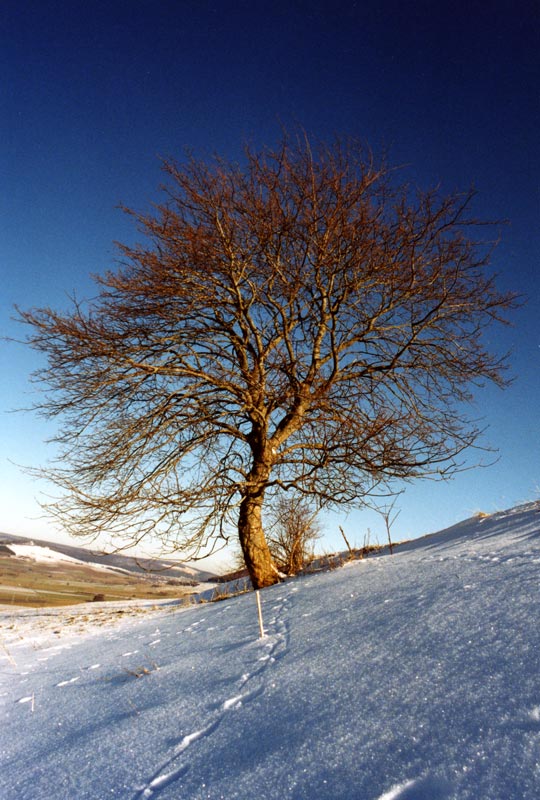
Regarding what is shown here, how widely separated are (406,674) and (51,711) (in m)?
1.67

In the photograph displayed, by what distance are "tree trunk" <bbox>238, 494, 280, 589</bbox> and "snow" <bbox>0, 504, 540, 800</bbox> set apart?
2.67 m

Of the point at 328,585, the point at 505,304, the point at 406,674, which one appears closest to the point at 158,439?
the point at 328,585

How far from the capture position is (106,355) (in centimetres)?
514

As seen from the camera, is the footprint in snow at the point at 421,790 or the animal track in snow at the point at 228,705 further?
the animal track in snow at the point at 228,705

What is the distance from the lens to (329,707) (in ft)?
4.17

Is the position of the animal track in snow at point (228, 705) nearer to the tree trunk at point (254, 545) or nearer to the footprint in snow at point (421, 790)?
the footprint in snow at point (421, 790)

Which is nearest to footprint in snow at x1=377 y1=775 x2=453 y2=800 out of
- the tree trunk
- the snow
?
the snow

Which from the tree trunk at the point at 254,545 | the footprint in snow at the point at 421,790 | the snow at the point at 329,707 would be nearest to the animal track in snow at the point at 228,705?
the snow at the point at 329,707

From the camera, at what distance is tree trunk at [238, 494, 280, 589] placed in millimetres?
5344

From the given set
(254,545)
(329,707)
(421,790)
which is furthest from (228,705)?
(254,545)

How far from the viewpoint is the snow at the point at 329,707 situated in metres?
0.94

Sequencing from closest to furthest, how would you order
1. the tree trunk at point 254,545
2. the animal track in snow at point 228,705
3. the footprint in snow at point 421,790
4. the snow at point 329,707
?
the footprint in snow at point 421,790, the snow at point 329,707, the animal track in snow at point 228,705, the tree trunk at point 254,545

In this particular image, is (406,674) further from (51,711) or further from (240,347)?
(240,347)

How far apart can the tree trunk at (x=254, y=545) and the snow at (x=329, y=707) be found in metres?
2.67
